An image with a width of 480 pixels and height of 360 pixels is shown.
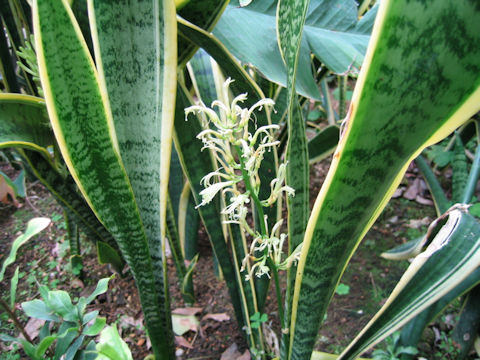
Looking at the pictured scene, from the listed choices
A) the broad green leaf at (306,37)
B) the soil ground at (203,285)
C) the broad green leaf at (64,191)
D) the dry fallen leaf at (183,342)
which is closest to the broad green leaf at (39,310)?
the broad green leaf at (64,191)

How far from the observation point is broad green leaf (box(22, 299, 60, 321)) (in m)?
0.65

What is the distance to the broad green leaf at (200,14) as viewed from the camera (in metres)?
0.55

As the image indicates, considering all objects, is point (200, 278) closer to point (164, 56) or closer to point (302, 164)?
point (302, 164)

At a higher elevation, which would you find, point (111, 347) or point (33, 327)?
point (111, 347)

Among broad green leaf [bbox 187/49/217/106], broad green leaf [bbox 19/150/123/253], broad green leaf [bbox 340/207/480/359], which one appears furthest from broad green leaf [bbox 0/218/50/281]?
broad green leaf [bbox 340/207/480/359]

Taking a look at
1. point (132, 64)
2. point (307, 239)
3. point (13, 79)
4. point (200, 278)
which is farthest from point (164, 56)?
point (200, 278)

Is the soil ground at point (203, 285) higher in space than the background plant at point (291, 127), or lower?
lower

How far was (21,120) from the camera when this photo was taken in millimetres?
616

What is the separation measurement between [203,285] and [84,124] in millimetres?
844

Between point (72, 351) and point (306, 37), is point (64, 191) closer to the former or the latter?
point (72, 351)

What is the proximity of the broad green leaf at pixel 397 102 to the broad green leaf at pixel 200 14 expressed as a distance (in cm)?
33

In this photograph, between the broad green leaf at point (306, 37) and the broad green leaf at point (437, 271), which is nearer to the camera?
the broad green leaf at point (437, 271)

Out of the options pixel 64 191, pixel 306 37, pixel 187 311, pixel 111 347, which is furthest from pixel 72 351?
pixel 306 37

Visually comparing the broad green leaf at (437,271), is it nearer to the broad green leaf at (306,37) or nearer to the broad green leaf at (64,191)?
the broad green leaf at (306,37)
